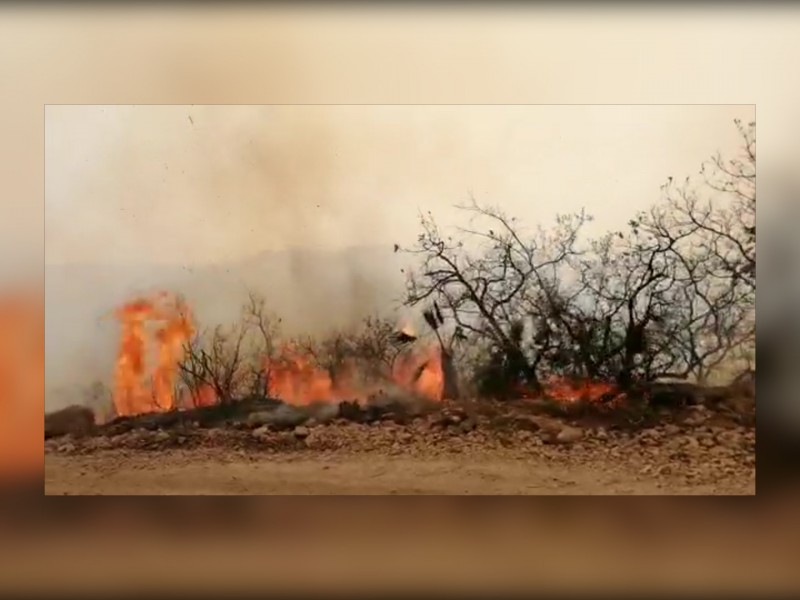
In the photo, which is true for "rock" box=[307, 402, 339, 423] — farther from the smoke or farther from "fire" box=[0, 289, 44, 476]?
"fire" box=[0, 289, 44, 476]

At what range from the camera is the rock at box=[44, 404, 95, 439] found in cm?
182

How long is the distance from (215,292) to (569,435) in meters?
0.96

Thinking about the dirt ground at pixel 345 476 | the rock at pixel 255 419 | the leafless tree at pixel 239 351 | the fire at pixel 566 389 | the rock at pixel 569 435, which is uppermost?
the leafless tree at pixel 239 351

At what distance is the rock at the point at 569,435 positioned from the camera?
5.92 feet

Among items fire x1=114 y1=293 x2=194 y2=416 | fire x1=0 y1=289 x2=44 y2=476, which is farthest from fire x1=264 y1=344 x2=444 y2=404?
fire x1=0 y1=289 x2=44 y2=476

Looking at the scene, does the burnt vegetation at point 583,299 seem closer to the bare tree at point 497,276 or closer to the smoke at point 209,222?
the bare tree at point 497,276

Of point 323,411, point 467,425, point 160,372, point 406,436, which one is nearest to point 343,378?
point 323,411

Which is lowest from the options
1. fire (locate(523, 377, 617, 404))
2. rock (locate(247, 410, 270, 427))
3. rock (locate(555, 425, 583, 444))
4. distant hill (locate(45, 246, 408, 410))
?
rock (locate(555, 425, 583, 444))

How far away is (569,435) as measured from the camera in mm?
1805

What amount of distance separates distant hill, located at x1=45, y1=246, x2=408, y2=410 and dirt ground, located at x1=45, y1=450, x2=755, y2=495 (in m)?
0.22

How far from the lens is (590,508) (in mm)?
1820

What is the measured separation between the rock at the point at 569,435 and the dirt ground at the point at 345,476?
0.20 ft
